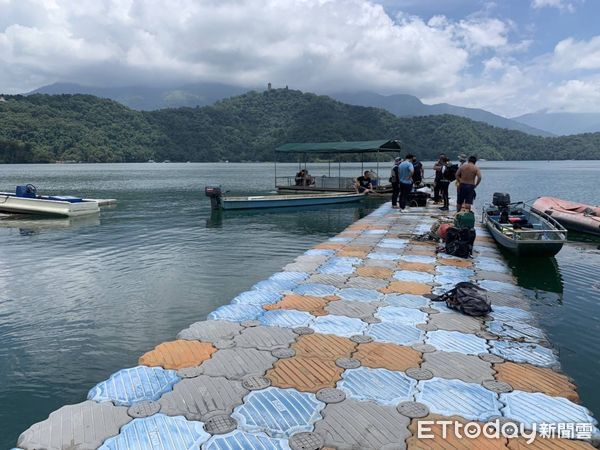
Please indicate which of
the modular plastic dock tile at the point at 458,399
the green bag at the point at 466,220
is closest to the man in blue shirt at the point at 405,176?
the green bag at the point at 466,220

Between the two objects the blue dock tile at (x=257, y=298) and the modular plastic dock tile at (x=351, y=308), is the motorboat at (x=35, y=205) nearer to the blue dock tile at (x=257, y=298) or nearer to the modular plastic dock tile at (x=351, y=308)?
the blue dock tile at (x=257, y=298)

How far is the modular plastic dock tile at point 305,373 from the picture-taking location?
392 cm

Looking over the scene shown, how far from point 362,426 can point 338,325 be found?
2.13m

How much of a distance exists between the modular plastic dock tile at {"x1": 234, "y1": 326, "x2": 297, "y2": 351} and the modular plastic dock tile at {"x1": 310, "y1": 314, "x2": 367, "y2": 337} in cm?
40

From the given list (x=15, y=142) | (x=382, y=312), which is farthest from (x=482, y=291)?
(x=15, y=142)

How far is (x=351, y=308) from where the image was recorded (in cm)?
607

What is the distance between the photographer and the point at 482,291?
21.6 feet

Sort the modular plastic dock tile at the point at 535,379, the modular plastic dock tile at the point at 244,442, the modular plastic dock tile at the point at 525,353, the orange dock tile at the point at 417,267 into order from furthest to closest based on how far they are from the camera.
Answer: the orange dock tile at the point at 417,267 < the modular plastic dock tile at the point at 525,353 < the modular plastic dock tile at the point at 535,379 < the modular plastic dock tile at the point at 244,442

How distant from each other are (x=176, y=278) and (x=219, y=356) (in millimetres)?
5604

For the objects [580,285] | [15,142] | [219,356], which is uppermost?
[15,142]

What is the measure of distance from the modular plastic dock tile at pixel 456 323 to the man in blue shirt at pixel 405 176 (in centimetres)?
1073

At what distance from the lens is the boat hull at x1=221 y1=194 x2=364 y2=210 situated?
935 inches

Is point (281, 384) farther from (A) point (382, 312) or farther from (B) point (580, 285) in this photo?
(B) point (580, 285)

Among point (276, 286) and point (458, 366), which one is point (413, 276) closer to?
point (276, 286)
